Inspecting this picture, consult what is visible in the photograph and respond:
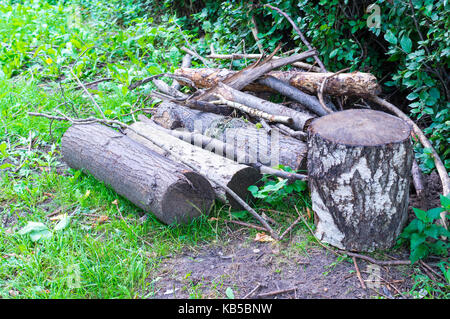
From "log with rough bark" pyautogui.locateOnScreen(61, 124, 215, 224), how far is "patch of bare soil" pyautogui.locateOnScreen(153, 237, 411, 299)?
359 millimetres

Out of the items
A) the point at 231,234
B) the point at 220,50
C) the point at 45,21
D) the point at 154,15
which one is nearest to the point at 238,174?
the point at 231,234

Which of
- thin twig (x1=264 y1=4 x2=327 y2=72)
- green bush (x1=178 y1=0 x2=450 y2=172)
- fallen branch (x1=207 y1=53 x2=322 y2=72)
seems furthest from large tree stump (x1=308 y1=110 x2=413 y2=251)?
fallen branch (x1=207 y1=53 x2=322 y2=72)

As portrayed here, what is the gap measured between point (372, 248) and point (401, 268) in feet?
0.69

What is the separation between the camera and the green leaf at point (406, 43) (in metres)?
3.38

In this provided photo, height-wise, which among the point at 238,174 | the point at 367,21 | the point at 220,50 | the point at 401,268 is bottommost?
the point at 401,268

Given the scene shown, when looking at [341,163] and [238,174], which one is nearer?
[341,163]

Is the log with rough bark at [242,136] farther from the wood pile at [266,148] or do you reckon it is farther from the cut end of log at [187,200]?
the cut end of log at [187,200]

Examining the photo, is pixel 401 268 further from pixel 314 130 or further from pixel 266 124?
pixel 266 124

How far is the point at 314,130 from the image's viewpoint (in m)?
2.77

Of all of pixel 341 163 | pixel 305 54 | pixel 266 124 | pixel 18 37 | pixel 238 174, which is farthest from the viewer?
pixel 18 37

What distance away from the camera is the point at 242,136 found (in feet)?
12.1

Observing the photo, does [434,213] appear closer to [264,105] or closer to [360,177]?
[360,177]

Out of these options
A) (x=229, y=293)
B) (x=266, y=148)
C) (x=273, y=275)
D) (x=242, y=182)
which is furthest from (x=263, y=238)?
(x=266, y=148)

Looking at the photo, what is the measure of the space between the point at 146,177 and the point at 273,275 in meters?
1.18
